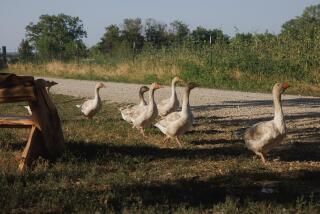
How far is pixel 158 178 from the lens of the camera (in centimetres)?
675

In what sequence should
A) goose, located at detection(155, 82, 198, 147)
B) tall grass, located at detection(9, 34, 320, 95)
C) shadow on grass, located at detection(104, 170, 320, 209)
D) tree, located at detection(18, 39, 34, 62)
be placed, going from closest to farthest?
shadow on grass, located at detection(104, 170, 320, 209)
goose, located at detection(155, 82, 198, 147)
tall grass, located at detection(9, 34, 320, 95)
tree, located at detection(18, 39, 34, 62)

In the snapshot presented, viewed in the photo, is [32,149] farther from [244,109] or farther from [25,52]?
[25,52]

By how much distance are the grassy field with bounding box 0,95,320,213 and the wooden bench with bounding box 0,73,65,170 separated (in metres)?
0.24

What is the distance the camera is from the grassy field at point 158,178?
17.7 feet

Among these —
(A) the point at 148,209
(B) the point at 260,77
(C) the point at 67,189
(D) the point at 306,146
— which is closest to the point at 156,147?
(D) the point at 306,146

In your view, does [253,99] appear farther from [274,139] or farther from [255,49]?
[274,139]

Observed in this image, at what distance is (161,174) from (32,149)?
6.42 feet

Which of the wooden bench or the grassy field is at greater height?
the wooden bench

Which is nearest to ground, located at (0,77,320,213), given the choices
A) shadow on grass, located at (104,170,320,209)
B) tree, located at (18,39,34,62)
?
shadow on grass, located at (104,170,320,209)

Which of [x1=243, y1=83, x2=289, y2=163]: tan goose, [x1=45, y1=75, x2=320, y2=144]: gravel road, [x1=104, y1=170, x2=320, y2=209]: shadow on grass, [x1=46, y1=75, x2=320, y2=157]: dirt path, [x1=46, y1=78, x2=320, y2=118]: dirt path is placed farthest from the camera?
[x1=46, y1=78, x2=320, y2=118]: dirt path

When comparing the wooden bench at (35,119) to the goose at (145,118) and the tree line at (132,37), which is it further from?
the tree line at (132,37)

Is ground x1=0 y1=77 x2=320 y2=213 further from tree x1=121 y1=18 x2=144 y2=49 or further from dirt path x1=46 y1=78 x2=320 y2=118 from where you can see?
tree x1=121 y1=18 x2=144 y2=49

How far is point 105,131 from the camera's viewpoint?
10.8 meters

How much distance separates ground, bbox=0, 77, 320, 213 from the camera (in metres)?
5.45
